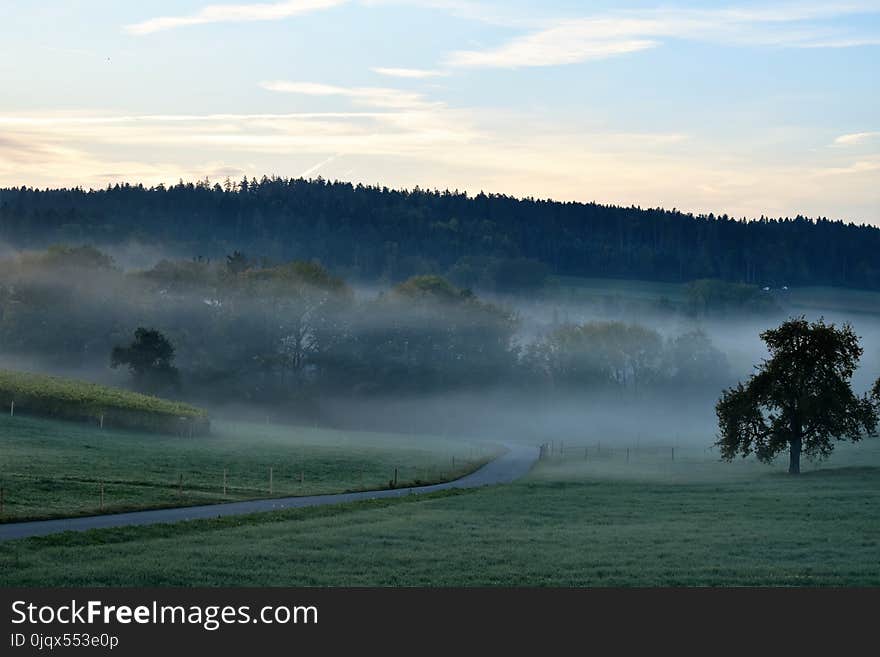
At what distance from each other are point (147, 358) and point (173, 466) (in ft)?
186

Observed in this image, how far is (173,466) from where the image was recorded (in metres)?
75.1

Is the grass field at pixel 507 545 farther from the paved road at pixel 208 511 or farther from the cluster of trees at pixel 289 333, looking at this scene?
the cluster of trees at pixel 289 333

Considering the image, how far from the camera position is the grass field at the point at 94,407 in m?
98.4

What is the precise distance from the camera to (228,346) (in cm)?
16500

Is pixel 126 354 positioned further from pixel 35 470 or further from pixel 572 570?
pixel 572 570

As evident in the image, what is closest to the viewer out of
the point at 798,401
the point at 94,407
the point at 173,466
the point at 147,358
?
the point at 173,466

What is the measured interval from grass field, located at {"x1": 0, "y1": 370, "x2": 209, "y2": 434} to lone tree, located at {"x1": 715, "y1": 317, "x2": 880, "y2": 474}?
41.8 meters

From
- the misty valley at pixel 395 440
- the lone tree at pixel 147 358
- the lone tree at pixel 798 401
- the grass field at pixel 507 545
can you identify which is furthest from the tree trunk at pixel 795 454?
the lone tree at pixel 147 358

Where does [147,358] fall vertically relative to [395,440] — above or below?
above

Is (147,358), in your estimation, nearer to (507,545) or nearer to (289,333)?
(289,333)

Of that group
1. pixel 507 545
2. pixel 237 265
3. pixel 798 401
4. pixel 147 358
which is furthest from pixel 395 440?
pixel 507 545

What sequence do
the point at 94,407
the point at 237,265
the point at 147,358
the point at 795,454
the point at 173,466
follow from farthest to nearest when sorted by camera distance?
the point at 237,265
the point at 147,358
the point at 94,407
the point at 795,454
the point at 173,466

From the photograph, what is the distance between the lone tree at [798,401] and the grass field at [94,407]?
41.8 m

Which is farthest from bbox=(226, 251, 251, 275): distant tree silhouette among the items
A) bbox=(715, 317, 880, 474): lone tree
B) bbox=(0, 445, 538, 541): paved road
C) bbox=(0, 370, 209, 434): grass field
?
bbox=(715, 317, 880, 474): lone tree
